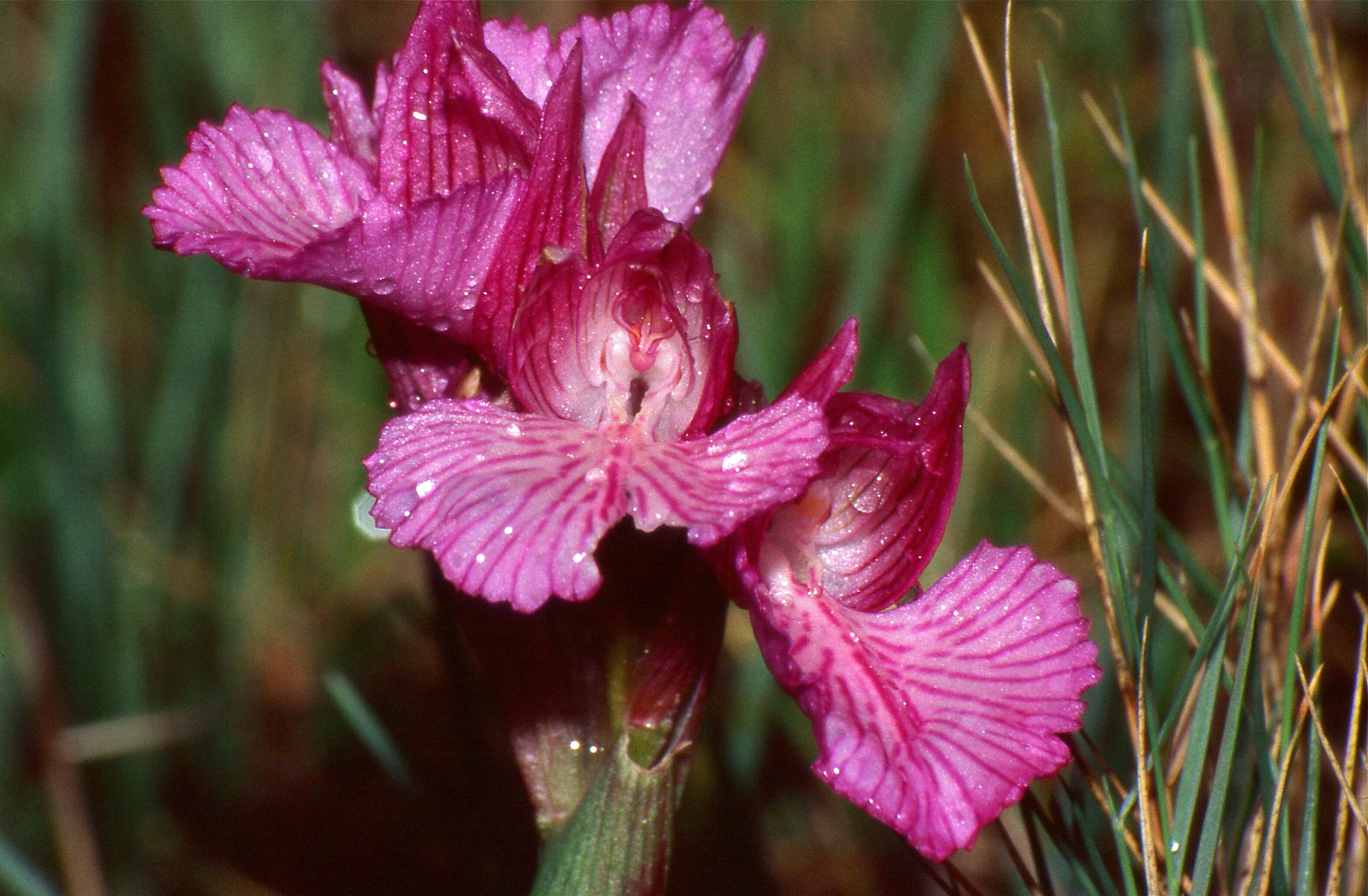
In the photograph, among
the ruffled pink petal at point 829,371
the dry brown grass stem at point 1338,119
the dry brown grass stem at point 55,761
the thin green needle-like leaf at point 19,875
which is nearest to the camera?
the ruffled pink petal at point 829,371

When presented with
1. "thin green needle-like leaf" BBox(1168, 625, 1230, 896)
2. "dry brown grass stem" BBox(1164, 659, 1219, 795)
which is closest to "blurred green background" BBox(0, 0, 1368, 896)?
"dry brown grass stem" BBox(1164, 659, 1219, 795)

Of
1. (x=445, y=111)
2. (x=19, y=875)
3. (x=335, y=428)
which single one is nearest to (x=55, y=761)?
(x=19, y=875)

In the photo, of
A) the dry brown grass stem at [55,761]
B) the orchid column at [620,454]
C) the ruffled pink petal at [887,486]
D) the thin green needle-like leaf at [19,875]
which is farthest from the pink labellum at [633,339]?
the dry brown grass stem at [55,761]

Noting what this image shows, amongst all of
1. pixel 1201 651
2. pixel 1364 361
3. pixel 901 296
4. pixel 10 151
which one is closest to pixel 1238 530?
pixel 1364 361

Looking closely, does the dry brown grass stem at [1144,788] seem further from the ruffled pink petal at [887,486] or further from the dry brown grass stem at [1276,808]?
the ruffled pink petal at [887,486]

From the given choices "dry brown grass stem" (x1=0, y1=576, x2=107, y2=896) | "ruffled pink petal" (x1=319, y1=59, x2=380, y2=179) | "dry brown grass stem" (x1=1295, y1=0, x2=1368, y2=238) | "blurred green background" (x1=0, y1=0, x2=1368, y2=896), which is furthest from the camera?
"blurred green background" (x1=0, y1=0, x2=1368, y2=896)

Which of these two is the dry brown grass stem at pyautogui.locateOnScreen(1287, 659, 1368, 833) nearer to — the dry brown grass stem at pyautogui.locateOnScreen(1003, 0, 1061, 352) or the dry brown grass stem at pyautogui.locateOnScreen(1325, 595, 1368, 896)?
the dry brown grass stem at pyautogui.locateOnScreen(1325, 595, 1368, 896)
